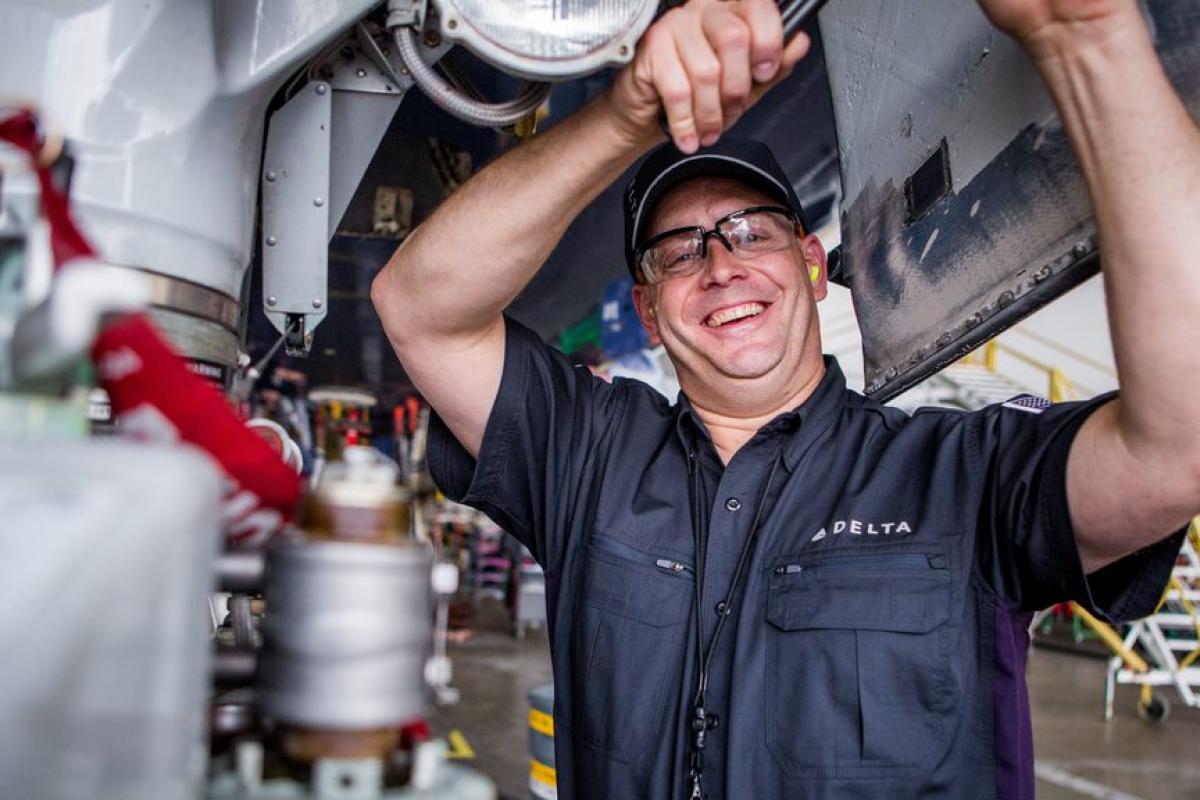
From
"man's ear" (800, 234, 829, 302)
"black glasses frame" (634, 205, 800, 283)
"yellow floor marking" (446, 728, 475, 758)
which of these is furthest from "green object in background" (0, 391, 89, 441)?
"yellow floor marking" (446, 728, 475, 758)

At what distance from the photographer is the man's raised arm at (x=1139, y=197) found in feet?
2.56

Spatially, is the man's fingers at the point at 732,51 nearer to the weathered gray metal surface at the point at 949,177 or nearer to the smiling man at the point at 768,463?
the smiling man at the point at 768,463

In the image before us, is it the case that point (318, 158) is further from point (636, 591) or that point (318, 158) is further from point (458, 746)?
point (458, 746)

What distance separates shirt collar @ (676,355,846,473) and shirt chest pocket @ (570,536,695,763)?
20cm

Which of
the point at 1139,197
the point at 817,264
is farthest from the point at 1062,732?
the point at 1139,197

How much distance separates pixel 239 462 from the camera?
1.47ft

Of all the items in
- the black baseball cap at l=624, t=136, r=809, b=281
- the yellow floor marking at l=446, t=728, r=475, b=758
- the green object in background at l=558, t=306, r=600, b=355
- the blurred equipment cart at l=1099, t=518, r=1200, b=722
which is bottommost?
the yellow floor marking at l=446, t=728, r=475, b=758

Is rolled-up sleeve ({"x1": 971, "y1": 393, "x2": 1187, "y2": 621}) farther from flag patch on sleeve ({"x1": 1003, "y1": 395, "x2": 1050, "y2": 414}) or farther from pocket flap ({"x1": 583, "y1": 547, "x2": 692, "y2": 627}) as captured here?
pocket flap ({"x1": 583, "y1": 547, "x2": 692, "y2": 627})

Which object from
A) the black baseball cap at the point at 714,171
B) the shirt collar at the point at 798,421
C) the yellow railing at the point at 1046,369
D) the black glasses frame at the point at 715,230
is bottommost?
the shirt collar at the point at 798,421

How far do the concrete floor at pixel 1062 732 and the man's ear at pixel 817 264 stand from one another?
99.3 inches

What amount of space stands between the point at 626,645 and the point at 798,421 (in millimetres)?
394

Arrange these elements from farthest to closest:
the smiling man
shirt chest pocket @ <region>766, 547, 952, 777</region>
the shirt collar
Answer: the shirt collar → shirt chest pocket @ <region>766, 547, 952, 777</region> → the smiling man

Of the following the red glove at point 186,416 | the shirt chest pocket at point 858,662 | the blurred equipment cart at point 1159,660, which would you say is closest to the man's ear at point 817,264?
the shirt chest pocket at point 858,662

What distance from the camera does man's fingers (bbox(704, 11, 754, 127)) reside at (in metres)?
0.77
